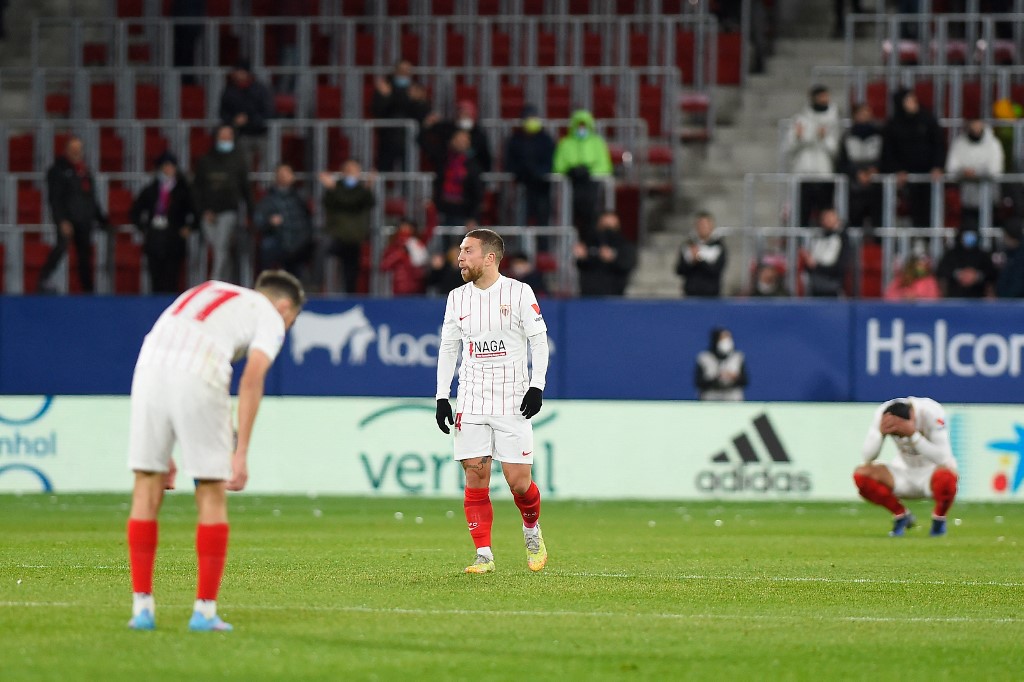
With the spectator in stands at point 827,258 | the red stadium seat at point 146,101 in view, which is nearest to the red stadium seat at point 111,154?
the red stadium seat at point 146,101

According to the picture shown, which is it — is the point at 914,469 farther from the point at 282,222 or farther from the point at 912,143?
the point at 282,222

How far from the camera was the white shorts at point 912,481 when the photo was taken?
57.1 ft

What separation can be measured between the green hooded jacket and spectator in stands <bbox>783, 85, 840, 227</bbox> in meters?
2.79

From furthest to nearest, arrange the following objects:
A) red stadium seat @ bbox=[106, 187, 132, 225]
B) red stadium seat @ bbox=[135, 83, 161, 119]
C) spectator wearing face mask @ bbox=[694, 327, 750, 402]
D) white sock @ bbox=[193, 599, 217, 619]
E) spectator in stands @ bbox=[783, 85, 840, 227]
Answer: red stadium seat @ bbox=[135, 83, 161, 119] < red stadium seat @ bbox=[106, 187, 132, 225] < spectator in stands @ bbox=[783, 85, 840, 227] < spectator wearing face mask @ bbox=[694, 327, 750, 402] < white sock @ bbox=[193, 599, 217, 619]

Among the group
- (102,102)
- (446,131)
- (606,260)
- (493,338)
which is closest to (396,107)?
(446,131)

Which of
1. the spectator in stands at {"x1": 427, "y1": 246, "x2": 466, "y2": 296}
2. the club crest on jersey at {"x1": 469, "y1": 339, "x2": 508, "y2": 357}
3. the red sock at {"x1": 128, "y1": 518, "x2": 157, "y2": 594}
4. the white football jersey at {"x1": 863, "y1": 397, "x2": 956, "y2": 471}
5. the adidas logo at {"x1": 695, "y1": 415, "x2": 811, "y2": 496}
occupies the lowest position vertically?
the adidas logo at {"x1": 695, "y1": 415, "x2": 811, "y2": 496}

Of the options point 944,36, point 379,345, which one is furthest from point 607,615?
point 944,36

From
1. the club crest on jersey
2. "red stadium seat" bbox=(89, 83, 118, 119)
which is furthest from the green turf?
"red stadium seat" bbox=(89, 83, 118, 119)

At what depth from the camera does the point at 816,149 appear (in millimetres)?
26094

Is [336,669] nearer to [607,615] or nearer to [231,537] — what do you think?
[607,615]

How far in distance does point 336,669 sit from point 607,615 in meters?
2.50

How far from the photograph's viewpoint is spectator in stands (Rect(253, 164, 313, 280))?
2545 centimetres

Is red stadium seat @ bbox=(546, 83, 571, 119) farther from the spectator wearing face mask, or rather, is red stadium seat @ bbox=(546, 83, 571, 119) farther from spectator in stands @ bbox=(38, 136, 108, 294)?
spectator in stands @ bbox=(38, 136, 108, 294)

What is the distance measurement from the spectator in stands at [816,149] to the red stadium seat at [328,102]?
7339 mm
